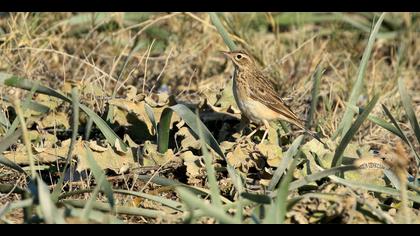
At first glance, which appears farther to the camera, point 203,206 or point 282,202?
point 282,202

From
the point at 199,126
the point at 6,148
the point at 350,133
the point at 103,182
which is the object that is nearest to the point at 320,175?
the point at 350,133

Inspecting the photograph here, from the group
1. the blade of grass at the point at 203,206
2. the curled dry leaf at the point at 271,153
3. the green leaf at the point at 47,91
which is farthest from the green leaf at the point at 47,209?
the curled dry leaf at the point at 271,153

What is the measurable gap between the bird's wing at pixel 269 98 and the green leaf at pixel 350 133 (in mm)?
1450

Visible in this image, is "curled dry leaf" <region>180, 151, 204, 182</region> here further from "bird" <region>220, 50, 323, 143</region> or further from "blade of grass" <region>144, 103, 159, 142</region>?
"bird" <region>220, 50, 323, 143</region>

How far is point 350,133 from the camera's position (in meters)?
4.89

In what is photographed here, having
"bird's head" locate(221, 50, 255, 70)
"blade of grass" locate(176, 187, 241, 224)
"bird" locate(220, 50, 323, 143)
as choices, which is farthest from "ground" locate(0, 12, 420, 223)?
"bird's head" locate(221, 50, 255, 70)

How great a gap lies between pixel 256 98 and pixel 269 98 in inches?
4.7

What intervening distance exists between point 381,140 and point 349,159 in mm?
1688

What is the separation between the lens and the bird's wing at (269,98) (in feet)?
22.0

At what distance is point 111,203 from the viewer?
13.7 ft

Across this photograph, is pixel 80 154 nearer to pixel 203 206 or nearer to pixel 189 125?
pixel 189 125

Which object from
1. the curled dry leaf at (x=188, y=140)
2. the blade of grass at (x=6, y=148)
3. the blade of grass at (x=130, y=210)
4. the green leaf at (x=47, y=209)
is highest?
the curled dry leaf at (x=188, y=140)

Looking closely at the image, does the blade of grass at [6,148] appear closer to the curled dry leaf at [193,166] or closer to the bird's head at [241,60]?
the curled dry leaf at [193,166]

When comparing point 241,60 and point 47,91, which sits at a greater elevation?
point 241,60
